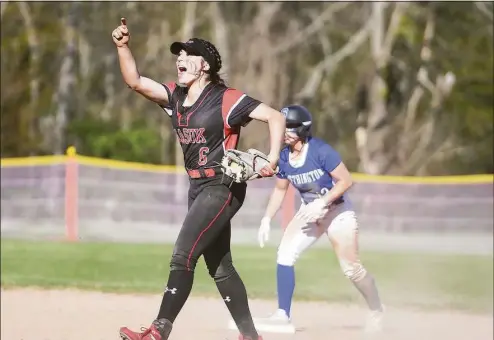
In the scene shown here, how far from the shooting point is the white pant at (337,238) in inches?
343

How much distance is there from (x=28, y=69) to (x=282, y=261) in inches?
1320

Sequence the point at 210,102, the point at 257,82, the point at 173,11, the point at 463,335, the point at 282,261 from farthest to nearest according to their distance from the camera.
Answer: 1. the point at 173,11
2. the point at 257,82
3. the point at 463,335
4. the point at 282,261
5. the point at 210,102

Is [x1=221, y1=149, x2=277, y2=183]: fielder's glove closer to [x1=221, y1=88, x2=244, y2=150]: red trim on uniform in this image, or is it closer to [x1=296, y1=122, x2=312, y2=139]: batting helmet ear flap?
[x1=221, y1=88, x2=244, y2=150]: red trim on uniform

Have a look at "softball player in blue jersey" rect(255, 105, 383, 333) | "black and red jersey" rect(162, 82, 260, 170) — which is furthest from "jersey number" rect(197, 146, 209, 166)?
"softball player in blue jersey" rect(255, 105, 383, 333)

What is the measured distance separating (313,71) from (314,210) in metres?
31.9

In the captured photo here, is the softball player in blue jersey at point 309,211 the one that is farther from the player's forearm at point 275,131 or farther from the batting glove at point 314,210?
the player's forearm at point 275,131

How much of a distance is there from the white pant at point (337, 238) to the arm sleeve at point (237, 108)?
99.5 inches

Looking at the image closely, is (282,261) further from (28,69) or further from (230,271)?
(28,69)

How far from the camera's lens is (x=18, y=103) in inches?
1574

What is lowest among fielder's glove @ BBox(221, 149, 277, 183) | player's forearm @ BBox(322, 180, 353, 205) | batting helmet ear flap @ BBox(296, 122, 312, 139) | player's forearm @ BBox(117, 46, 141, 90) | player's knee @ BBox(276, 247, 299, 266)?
player's knee @ BBox(276, 247, 299, 266)

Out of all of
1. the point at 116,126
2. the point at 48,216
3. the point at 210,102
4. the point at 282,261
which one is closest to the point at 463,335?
the point at 282,261

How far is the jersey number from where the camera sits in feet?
21.1

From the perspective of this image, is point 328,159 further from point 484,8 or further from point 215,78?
point 484,8

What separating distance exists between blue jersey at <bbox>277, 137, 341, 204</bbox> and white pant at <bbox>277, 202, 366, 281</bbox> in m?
0.29
